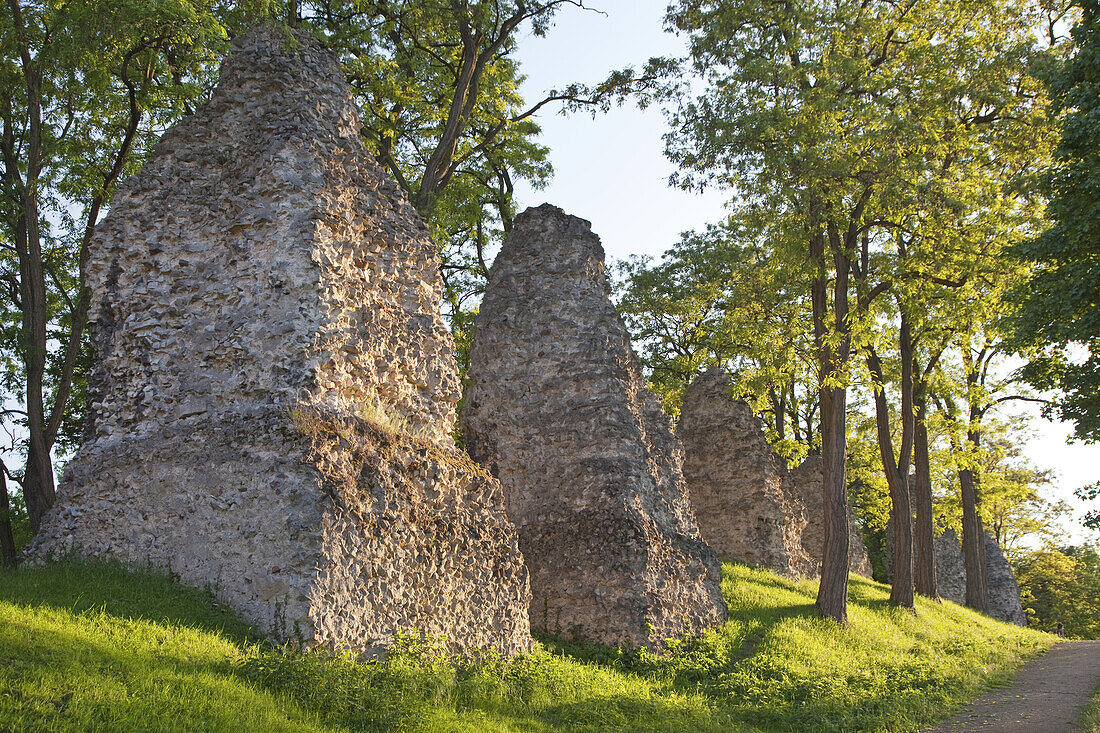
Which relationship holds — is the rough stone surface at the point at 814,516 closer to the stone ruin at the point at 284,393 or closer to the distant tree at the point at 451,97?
the distant tree at the point at 451,97

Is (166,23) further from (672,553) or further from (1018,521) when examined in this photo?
(1018,521)

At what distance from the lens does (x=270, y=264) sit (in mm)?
7715

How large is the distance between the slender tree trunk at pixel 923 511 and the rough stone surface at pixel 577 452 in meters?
11.1

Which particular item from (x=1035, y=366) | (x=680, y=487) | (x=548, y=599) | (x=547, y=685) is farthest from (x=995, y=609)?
(x=547, y=685)

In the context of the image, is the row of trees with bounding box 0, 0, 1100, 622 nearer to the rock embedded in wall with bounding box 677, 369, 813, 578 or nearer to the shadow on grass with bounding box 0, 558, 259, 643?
the rock embedded in wall with bounding box 677, 369, 813, 578

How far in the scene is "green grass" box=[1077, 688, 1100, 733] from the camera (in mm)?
8273

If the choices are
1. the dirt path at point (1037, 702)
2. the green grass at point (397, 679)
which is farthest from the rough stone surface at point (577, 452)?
the dirt path at point (1037, 702)

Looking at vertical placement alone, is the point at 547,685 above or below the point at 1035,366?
below

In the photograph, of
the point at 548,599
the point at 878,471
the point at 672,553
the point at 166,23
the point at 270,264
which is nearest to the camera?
the point at 270,264

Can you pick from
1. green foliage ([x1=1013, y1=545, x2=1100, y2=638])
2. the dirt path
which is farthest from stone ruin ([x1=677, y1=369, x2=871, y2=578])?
green foliage ([x1=1013, y1=545, x2=1100, y2=638])

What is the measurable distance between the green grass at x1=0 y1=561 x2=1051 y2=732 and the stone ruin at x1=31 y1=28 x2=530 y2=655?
42 cm

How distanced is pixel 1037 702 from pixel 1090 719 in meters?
2.22

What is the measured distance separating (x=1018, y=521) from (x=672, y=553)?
3625 cm

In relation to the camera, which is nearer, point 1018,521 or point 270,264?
point 270,264
